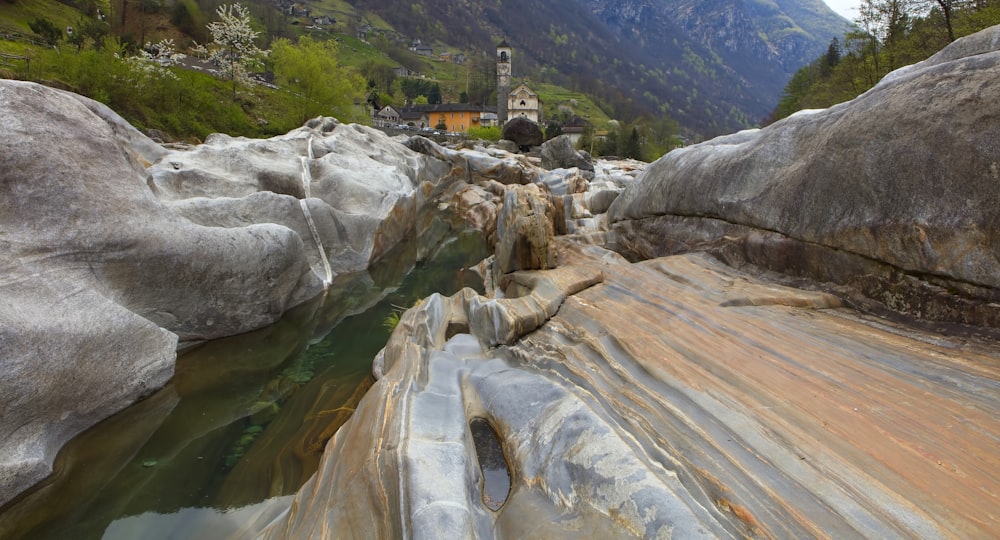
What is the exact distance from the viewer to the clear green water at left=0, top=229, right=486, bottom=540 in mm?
4820

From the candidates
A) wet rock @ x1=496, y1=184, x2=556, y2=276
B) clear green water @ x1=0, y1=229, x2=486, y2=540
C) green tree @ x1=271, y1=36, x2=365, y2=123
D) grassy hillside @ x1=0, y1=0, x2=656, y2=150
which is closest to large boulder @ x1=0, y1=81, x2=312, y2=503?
clear green water @ x1=0, y1=229, x2=486, y2=540

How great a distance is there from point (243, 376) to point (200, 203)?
4472mm

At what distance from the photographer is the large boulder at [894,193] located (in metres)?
5.03

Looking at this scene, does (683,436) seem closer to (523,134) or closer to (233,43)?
(233,43)

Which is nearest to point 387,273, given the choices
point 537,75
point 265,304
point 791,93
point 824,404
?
point 265,304

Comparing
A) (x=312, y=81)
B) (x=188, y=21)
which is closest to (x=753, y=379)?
(x=312, y=81)

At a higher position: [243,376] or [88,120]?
[88,120]

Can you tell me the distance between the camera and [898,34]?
82.3 ft

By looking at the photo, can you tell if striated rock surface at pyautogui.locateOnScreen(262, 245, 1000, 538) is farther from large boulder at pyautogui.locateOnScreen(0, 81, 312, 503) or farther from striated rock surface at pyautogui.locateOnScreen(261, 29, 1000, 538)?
large boulder at pyautogui.locateOnScreen(0, 81, 312, 503)

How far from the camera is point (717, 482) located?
10.3ft

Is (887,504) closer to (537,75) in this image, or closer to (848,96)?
(848,96)

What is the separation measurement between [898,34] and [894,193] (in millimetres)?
28496

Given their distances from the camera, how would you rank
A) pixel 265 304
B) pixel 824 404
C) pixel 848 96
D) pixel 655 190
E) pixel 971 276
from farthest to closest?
pixel 848 96 < pixel 655 190 < pixel 265 304 < pixel 971 276 < pixel 824 404

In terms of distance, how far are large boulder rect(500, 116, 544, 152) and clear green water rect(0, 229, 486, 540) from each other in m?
51.0
